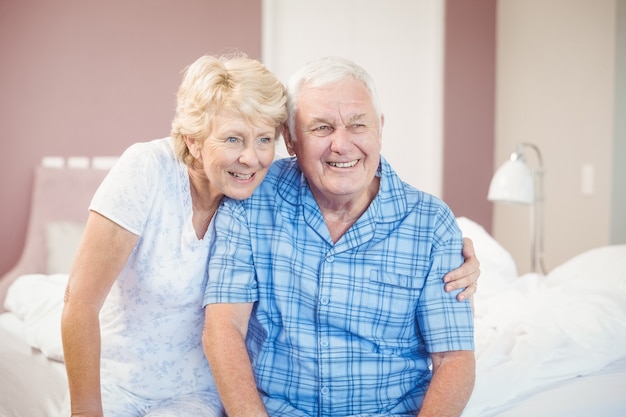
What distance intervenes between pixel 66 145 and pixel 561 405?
273 centimetres

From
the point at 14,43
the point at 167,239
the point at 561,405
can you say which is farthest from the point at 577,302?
the point at 14,43

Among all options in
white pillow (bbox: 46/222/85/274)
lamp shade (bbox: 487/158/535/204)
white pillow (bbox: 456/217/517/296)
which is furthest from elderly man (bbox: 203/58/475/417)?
white pillow (bbox: 46/222/85/274)

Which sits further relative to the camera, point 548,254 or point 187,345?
point 548,254

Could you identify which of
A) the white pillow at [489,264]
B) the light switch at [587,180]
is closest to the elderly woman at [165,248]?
the white pillow at [489,264]

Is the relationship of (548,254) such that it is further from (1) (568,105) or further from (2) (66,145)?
(2) (66,145)

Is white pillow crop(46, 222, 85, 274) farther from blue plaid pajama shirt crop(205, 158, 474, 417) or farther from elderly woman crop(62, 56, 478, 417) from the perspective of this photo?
blue plaid pajama shirt crop(205, 158, 474, 417)

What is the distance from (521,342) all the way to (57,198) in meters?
2.33

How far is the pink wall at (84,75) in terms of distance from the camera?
10.9ft

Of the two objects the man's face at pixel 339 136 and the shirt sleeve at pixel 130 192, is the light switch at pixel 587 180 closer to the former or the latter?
the man's face at pixel 339 136

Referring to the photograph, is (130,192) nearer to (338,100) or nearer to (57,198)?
(338,100)

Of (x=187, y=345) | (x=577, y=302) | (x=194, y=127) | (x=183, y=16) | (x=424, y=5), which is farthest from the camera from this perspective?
(x=424, y=5)

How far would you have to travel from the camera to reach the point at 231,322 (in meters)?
1.44

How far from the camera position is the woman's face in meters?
1.38

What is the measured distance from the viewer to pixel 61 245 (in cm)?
312
